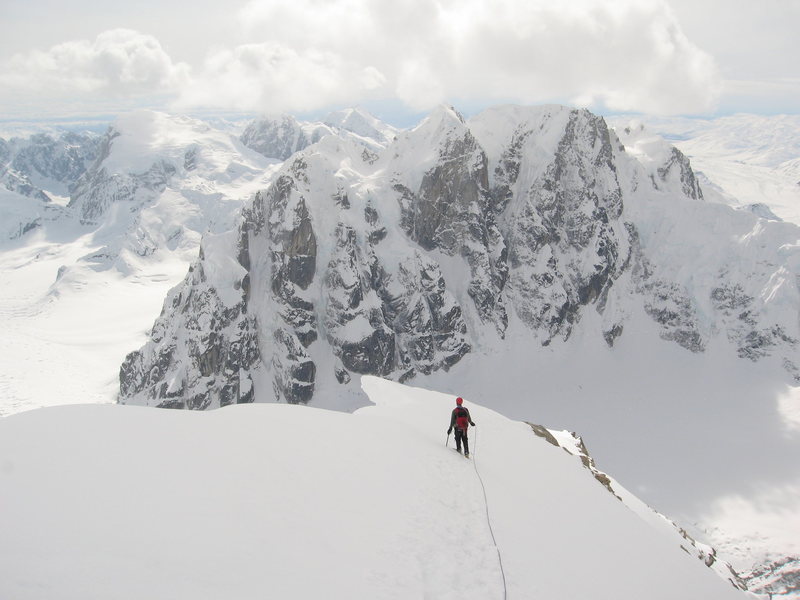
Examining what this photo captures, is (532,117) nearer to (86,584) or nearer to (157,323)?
(157,323)

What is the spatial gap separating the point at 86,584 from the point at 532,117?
516 ft

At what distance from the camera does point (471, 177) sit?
443 feet

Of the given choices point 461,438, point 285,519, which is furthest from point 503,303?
point 285,519

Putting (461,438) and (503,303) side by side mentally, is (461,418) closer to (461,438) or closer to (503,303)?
(461,438)

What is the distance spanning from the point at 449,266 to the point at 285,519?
127 meters

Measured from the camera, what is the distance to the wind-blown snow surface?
9195mm

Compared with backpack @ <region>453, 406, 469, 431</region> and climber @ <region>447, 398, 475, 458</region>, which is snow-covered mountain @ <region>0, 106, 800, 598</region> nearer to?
climber @ <region>447, 398, 475, 458</region>

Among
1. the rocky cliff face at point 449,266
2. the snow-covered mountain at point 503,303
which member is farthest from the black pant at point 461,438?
the rocky cliff face at point 449,266

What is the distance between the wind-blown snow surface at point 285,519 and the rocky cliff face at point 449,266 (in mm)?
97395

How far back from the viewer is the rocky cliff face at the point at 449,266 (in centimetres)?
11494

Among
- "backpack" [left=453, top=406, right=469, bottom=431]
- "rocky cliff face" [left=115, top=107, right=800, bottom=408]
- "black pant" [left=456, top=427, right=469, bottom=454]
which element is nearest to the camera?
"backpack" [left=453, top=406, right=469, bottom=431]

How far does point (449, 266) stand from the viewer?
13688cm

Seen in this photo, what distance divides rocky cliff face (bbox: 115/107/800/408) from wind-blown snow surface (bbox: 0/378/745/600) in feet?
320

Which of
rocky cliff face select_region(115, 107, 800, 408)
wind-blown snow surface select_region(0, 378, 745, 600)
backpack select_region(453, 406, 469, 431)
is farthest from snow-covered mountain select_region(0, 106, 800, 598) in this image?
wind-blown snow surface select_region(0, 378, 745, 600)
